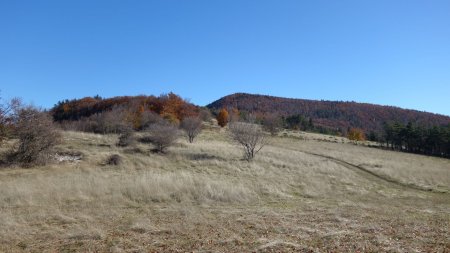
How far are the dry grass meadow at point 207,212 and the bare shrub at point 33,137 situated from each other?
1.62m

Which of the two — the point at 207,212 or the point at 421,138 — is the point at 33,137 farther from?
the point at 421,138

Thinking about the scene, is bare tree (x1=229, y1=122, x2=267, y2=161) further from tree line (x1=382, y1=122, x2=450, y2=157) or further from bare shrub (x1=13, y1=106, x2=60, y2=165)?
tree line (x1=382, y1=122, x2=450, y2=157)

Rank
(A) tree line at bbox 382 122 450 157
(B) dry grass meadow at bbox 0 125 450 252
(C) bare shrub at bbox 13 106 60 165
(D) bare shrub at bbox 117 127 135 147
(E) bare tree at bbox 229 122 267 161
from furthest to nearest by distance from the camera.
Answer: (A) tree line at bbox 382 122 450 157, (D) bare shrub at bbox 117 127 135 147, (E) bare tree at bbox 229 122 267 161, (C) bare shrub at bbox 13 106 60 165, (B) dry grass meadow at bbox 0 125 450 252

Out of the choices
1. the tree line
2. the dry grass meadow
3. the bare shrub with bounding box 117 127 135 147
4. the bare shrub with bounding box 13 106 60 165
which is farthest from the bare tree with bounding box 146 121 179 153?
the tree line

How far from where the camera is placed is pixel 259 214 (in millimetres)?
14828

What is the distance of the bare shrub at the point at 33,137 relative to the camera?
94.5ft

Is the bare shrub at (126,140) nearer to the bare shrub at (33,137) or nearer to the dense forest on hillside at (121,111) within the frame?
the bare shrub at (33,137)

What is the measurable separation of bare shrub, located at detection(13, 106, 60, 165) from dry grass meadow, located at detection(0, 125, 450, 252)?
1.62m

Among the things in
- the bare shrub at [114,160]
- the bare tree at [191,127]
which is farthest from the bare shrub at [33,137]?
the bare tree at [191,127]

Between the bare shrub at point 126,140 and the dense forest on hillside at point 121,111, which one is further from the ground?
the dense forest on hillside at point 121,111

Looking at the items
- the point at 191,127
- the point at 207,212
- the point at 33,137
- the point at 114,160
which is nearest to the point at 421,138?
the point at 191,127

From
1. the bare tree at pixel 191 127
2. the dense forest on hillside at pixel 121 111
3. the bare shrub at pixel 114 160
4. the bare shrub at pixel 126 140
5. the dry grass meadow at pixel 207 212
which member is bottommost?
the dry grass meadow at pixel 207 212

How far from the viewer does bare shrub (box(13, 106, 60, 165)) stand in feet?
94.5

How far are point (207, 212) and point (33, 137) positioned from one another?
21307 millimetres
